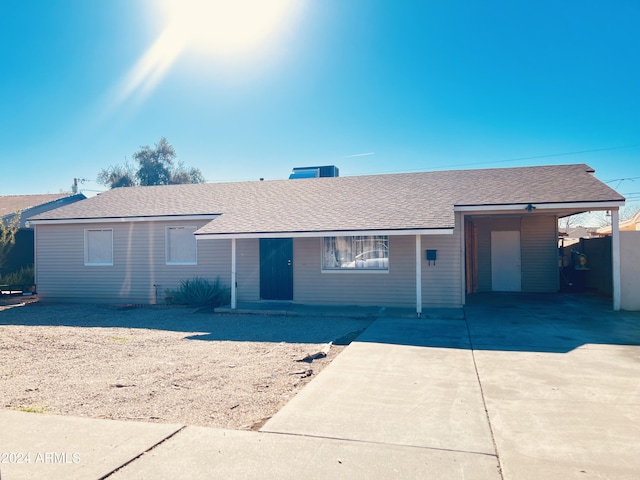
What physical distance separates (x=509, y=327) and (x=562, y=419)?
5419 mm

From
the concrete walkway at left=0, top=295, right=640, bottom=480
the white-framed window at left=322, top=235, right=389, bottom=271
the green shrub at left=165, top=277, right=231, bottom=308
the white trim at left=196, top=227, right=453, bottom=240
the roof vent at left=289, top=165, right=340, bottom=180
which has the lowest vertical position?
the concrete walkway at left=0, top=295, right=640, bottom=480

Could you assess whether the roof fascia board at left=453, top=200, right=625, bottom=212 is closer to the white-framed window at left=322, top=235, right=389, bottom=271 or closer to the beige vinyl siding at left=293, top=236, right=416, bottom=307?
the beige vinyl siding at left=293, top=236, right=416, bottom=307

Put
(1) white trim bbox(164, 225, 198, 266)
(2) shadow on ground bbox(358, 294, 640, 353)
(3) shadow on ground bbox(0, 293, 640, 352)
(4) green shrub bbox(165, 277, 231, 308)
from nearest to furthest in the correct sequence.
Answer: (2) shadow on ground bbox(358, 294, 640, 353), (3) shadow on ground bbox(0, 293, 640, 352), (4) green shrub bbox(165, 277, 231, 308), (1) white trim bbox(164, 225, 198, 266)

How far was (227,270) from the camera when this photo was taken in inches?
575

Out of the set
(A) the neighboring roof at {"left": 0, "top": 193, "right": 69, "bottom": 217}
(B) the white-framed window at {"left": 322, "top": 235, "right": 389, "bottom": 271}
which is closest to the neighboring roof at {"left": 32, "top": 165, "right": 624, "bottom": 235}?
(B) the white-framed window at {"left": 322, "top": 235, "right": 389, "bottom": 271}

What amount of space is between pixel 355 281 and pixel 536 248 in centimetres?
717

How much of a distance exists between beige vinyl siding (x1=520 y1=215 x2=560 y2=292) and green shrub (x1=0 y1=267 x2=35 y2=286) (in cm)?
1891

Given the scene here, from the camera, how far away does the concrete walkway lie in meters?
3.75

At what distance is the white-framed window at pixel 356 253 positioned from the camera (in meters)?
13.2

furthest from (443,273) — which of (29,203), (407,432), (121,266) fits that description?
(29,203)

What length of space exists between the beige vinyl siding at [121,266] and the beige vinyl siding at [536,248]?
30.8 ft

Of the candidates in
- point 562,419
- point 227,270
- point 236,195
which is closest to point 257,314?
point 227,270

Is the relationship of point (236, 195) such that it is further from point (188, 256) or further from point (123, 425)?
point (123, 425)

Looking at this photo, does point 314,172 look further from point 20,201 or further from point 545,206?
point 20,201
